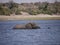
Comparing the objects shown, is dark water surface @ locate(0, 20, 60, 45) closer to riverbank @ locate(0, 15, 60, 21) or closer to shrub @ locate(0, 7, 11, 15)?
riverbank @ locate(0, 15, 60, 21)

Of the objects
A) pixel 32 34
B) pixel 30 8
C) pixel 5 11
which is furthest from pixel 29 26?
pixel 5 11

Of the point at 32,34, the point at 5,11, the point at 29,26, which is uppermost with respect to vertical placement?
the point at 5,11

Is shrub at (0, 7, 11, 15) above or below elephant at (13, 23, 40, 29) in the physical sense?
above

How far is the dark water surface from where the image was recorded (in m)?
2.46

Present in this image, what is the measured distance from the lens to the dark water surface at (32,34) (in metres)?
2.46

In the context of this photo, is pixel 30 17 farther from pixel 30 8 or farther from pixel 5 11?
pixel 5 11

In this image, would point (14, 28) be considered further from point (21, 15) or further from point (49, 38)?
point (49, 38)

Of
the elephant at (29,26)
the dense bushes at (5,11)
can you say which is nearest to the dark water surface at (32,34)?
the elephant at (29,26)

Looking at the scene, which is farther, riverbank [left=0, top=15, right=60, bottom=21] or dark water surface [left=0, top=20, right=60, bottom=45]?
riverbank [left=0, top=15, right=60, bottom=21]

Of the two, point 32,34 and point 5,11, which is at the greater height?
point 5,11

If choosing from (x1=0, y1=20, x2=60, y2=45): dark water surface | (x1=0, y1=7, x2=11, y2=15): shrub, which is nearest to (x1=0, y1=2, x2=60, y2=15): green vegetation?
(x1=0, y1=7, x2=11, y2=15): shrub

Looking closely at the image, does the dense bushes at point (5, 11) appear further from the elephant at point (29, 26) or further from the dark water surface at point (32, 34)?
the elephant at point (29, 26)

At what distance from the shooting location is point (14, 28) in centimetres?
258

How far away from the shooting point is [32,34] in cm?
252
